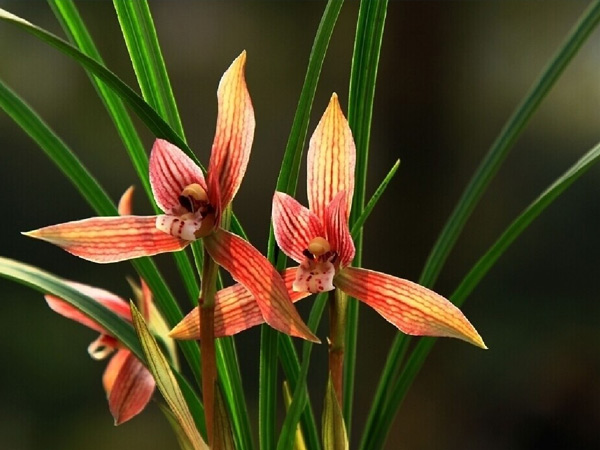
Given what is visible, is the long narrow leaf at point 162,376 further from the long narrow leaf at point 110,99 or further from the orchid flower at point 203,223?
the long narrow leaf at point 110,99

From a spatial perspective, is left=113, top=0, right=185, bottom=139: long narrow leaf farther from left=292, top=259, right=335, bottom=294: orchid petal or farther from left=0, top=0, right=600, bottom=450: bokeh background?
left=0, top=0, right=600, bottom=450: bokeh background

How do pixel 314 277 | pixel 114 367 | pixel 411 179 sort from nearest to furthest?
1. pixel 314 277
2. pixel 114 367
3. pixel 411 179

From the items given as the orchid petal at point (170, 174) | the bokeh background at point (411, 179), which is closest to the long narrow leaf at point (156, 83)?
the orchid petal at point (170, 174)

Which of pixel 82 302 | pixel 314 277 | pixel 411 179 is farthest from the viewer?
pixel 411 179

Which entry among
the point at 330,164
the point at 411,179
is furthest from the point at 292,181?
the point at 411,179

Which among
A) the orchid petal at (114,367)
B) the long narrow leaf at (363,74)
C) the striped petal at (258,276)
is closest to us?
the striped petal at (258,276)

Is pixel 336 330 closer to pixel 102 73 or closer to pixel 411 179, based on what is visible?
pixel 102 73
